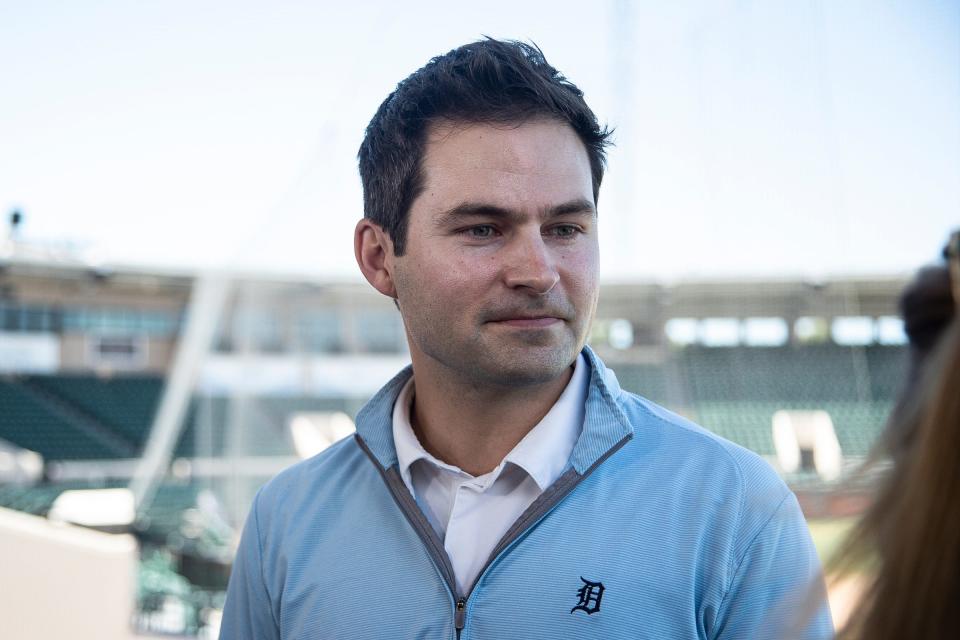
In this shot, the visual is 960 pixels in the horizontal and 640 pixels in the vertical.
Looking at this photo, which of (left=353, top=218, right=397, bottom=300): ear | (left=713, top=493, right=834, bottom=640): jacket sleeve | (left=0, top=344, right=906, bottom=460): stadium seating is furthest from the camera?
(left=0, top=344, right=906, bottom=460): stadium seating

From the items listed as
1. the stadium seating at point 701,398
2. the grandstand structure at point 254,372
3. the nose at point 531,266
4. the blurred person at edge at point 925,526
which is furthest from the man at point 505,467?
the stadium seating at point 701,398

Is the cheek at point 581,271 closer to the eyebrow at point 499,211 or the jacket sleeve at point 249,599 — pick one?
the eyebrow at point 499,211

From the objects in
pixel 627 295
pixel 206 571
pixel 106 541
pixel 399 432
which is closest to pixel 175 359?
pixel 206 571

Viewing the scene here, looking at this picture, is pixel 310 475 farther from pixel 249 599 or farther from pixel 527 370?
pixel 527 370

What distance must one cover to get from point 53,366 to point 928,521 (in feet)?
64.2

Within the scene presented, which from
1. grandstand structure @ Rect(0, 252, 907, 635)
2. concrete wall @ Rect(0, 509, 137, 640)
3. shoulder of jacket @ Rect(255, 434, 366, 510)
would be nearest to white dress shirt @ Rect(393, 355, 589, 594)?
shoulder of jacket @ Rect(255, 434, 366, 510)

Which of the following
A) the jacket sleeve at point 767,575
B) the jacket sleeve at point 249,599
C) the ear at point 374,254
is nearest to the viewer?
the jacket sleeve at point 767,575

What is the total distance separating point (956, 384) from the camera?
394 millimetres

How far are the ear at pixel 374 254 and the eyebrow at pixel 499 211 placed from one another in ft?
0.67

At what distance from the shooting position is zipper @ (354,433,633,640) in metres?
1.00

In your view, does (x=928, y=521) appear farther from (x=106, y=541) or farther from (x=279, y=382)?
(x=279, y=382)

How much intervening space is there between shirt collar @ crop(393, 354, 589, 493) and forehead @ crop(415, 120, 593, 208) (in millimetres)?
264

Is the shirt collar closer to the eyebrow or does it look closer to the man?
the man

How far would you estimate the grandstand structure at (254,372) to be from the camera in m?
9.29
